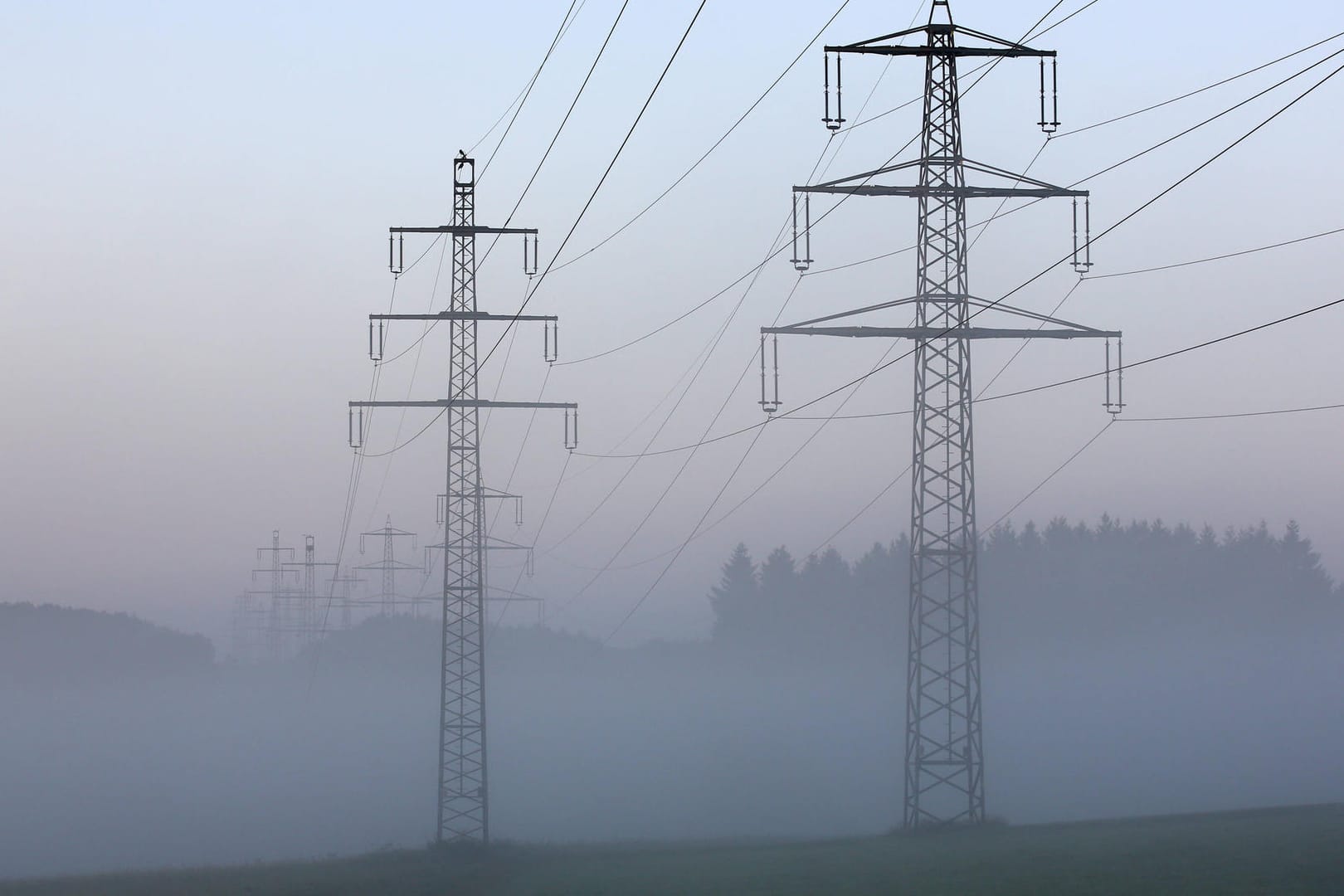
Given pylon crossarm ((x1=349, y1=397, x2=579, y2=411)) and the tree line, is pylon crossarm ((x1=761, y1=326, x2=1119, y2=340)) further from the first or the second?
the tree line

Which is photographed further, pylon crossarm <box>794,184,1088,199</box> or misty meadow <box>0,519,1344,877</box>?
misty meadow <box>0,519,1344,877</box>

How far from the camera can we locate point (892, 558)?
15512 centimetres

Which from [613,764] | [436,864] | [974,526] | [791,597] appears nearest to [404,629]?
[791,597]

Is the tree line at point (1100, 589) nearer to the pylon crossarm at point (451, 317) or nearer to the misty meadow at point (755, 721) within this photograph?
the misty meadow at point (755, 721)

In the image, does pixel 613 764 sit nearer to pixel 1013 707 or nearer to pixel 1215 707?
pixel 1013 707

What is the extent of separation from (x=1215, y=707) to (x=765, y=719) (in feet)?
139

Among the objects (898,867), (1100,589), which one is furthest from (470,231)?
(1100,589)

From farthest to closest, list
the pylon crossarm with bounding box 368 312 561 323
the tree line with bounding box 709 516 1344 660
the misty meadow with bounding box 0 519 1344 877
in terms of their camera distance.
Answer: the tree line with bounding box 709 516 1344 660 < the misty meadow with bounding box 0 519 1344 877 < the pylon crossarm with bounding box 368 312 561 323

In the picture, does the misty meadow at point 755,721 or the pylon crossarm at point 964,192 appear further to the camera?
the misty meadow at point 755,721

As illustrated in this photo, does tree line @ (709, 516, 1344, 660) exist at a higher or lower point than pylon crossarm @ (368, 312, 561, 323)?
lower

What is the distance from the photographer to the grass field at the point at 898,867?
102 feet

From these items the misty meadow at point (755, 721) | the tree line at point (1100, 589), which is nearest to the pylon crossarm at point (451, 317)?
the misty meadow at point (755, 721)

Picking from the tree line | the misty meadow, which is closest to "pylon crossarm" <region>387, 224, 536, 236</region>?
the misty meadow

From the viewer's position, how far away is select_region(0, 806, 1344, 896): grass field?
102ft
